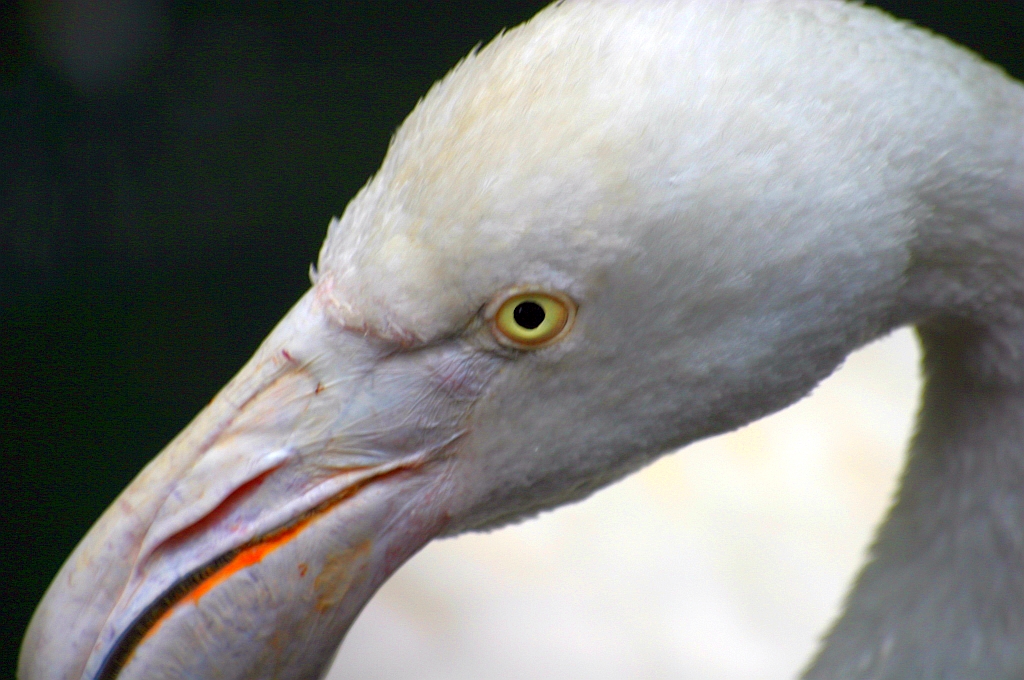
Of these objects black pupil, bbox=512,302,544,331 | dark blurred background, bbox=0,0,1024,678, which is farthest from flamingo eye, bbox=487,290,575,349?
dark blurred background, bbox=0,0,1024,678

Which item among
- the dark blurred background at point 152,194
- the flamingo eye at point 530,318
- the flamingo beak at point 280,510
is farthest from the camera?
the dark blurred background at point 152,194

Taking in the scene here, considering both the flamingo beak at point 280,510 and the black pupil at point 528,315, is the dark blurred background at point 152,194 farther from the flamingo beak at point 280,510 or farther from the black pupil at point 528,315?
the black pupil at point 528,315

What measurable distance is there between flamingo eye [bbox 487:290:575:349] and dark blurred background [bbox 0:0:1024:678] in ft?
7.37

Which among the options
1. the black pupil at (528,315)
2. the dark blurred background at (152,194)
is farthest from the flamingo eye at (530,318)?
the dark blurred background at (152,194)

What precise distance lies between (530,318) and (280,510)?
361 mm

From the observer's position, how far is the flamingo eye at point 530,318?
107cm

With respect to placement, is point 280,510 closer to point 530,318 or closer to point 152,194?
point 530,318

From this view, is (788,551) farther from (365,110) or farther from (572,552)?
(365,110)

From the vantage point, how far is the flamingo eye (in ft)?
3.50

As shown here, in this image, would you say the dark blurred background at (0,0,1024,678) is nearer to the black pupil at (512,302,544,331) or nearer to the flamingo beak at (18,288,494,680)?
the flamingo beak at (18,288,494,680)

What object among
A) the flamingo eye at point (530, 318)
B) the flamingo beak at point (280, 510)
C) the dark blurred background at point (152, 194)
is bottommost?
the flamingo beak at point (280, 510)

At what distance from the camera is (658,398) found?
115cm

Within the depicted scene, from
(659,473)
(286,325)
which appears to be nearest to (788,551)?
→ (659,473)

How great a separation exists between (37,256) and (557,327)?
2.57 metres
